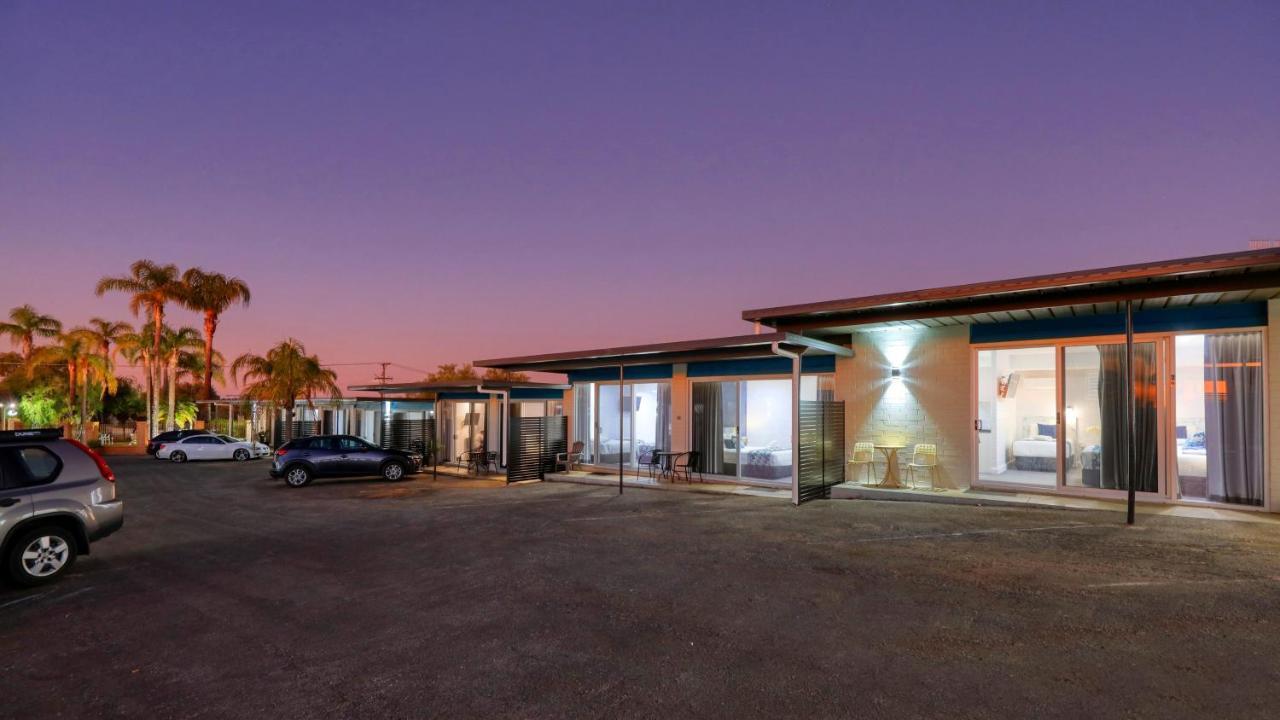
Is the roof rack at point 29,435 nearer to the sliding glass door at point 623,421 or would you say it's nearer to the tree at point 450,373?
the sliding glass door at point 623,421

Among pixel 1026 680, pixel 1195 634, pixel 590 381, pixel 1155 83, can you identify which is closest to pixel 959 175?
pixel 1155 83

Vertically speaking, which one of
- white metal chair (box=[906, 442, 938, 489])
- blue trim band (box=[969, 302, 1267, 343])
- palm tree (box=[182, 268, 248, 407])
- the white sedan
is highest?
palm tree (box=[182, 268, 248, 407])

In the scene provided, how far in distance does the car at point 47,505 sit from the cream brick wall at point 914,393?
11134mm

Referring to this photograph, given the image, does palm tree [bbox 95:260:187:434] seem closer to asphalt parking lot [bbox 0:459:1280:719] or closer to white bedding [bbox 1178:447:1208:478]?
asphalt parking lot [bbox 0:459:1280:719]

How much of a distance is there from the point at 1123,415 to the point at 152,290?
1449 inches

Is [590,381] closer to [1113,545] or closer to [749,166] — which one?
[749,166]

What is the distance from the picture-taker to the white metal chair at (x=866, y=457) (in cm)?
1120

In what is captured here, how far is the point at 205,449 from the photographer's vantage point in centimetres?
2166

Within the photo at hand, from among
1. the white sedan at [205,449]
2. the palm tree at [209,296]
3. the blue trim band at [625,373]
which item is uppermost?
the palm tree at [209,296]

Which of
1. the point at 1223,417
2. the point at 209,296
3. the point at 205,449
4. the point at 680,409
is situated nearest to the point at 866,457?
the point at 680,409

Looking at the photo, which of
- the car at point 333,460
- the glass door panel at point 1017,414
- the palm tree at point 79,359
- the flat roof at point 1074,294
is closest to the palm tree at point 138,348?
the palm tree at point 79,359

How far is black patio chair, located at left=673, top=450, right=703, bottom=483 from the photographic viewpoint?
13.1 metres

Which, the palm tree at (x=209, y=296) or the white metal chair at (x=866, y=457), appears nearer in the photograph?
the white metal chair at (x=866, y=457)

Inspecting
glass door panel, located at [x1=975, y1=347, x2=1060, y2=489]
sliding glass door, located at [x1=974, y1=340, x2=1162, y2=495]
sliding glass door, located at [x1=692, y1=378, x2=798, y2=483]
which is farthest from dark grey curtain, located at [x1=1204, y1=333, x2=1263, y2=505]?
sliding glass door, located at [x1=692, y1=378, x2=798, y2=483]
